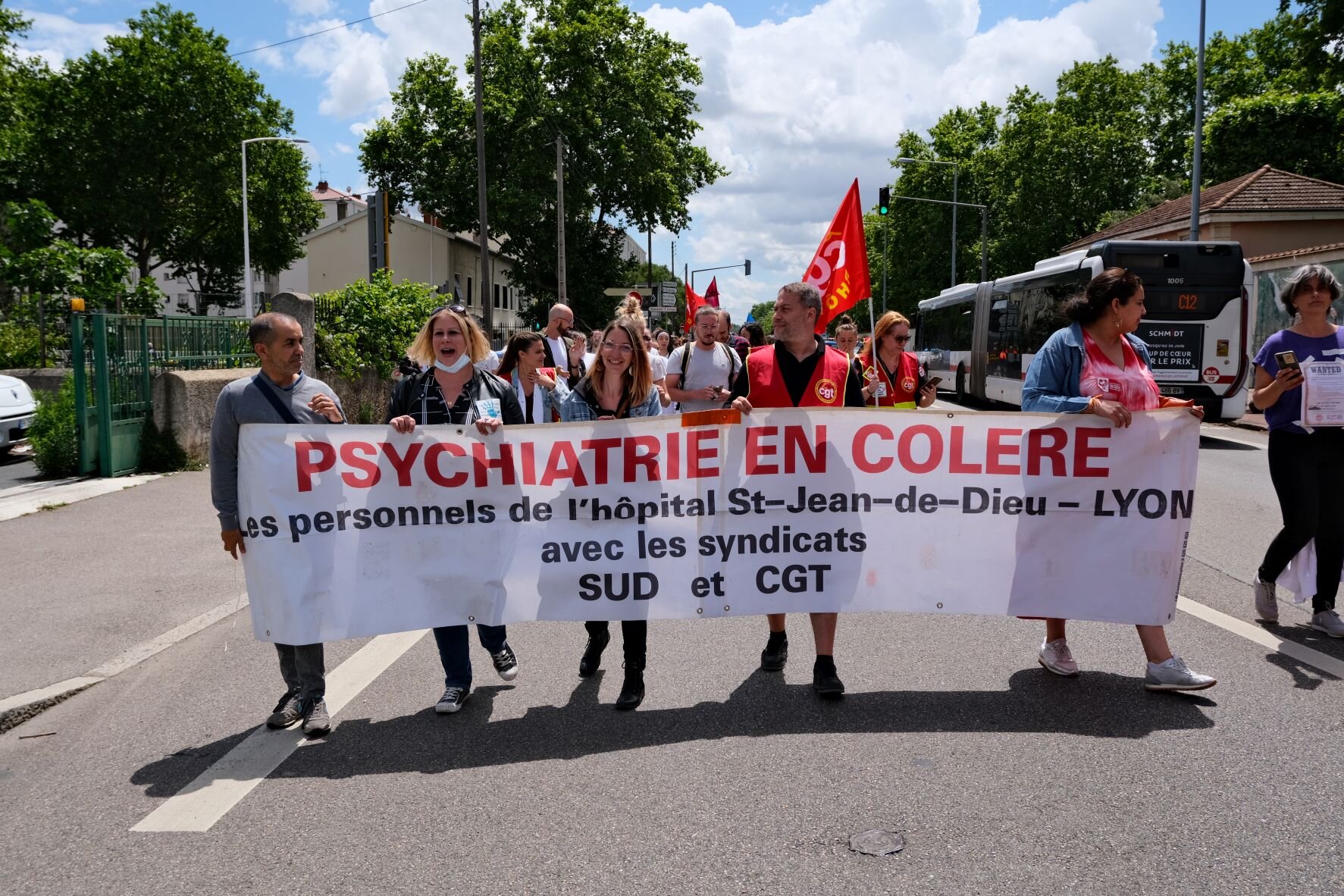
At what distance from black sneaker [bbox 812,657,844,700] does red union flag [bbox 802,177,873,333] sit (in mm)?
3846

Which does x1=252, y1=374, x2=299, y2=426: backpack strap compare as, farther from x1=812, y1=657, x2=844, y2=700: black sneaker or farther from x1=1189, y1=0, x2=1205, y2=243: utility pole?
x1=1189, y1=0, x2=1205, y2=243: utility pole

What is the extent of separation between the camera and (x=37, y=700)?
17.2ft

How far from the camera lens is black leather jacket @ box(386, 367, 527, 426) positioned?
17.2 ft

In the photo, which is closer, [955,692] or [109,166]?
[955,692]

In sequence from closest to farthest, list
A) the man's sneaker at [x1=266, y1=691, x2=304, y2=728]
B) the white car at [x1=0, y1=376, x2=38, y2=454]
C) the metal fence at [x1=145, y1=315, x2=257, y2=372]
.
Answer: the man's sneaker at [x1=266, y1=691, x2=304, y2=728], the metal fence at [x1=145, y1=315, x2=257, y2=372], the white car at [x1=0, y1=376, x2=38, y2=454]

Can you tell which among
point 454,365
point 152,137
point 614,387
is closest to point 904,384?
point 614,387

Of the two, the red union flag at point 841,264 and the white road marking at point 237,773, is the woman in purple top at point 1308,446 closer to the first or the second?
the red union flag at point 841,264

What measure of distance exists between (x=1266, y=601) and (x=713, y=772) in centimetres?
383

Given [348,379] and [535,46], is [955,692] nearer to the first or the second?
[348,379]

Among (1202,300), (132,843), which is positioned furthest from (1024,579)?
(1202,300)

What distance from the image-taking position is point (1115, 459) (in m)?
5.17

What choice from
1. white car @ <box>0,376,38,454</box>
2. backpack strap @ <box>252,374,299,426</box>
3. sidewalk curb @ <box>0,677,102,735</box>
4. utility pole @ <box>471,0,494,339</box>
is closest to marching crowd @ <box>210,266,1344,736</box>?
backpack strap @ <box>252,374,299,426</box>

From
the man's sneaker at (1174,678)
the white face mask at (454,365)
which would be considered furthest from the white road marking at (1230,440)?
the white face mask at (454,365)

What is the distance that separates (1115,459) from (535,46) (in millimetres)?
45856
